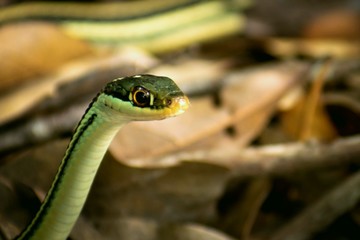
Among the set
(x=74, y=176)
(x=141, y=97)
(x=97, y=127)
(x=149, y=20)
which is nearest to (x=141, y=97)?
(x=141, y=97)

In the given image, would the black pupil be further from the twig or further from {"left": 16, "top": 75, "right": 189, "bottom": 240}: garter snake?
the twig

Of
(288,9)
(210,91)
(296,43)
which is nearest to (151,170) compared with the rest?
(210,91)

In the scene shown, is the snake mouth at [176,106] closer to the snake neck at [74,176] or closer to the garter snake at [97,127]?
the garter snake at [97,127]

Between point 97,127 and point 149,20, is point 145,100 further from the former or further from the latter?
point 149,20

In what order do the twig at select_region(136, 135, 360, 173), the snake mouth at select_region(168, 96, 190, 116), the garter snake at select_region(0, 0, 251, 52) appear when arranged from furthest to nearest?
the garter snake at select_region(0, 0, 251, 52), the twig at select_region(136, 135, 360, 173), the snake mouth at select_region(168, 96, 190, 116)

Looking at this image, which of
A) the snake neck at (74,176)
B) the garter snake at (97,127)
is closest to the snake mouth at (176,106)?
the garter snake at (97,127)

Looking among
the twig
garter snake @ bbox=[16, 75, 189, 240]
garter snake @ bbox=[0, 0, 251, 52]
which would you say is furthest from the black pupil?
garter snake @ bbox=[0, 0, 251, 52]

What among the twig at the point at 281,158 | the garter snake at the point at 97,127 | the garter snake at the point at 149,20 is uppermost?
the garter snake at the point at 97,127

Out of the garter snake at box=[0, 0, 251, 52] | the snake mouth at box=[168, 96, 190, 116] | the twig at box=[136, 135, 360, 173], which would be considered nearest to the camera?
the snake mouth at box=[168, 96, 190, 116]
